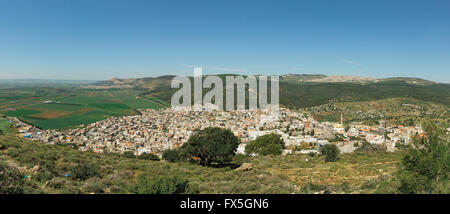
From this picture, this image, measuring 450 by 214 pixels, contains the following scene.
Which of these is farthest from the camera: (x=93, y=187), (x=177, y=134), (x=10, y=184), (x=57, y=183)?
(x=177, y=134)

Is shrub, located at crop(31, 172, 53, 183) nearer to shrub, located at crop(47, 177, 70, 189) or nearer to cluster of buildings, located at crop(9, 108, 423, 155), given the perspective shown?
shrub, located at crop(47, 177, 70, 189)

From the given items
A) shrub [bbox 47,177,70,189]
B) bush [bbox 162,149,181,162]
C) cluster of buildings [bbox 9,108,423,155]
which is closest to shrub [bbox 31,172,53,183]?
shrub [bbox 47,177,70,189]

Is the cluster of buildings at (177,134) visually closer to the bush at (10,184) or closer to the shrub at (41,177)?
the shrub at (41,177)

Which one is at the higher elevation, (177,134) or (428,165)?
(428,165)

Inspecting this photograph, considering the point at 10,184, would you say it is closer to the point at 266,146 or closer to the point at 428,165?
the point at 428,165

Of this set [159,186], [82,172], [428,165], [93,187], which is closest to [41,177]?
[82,172]
